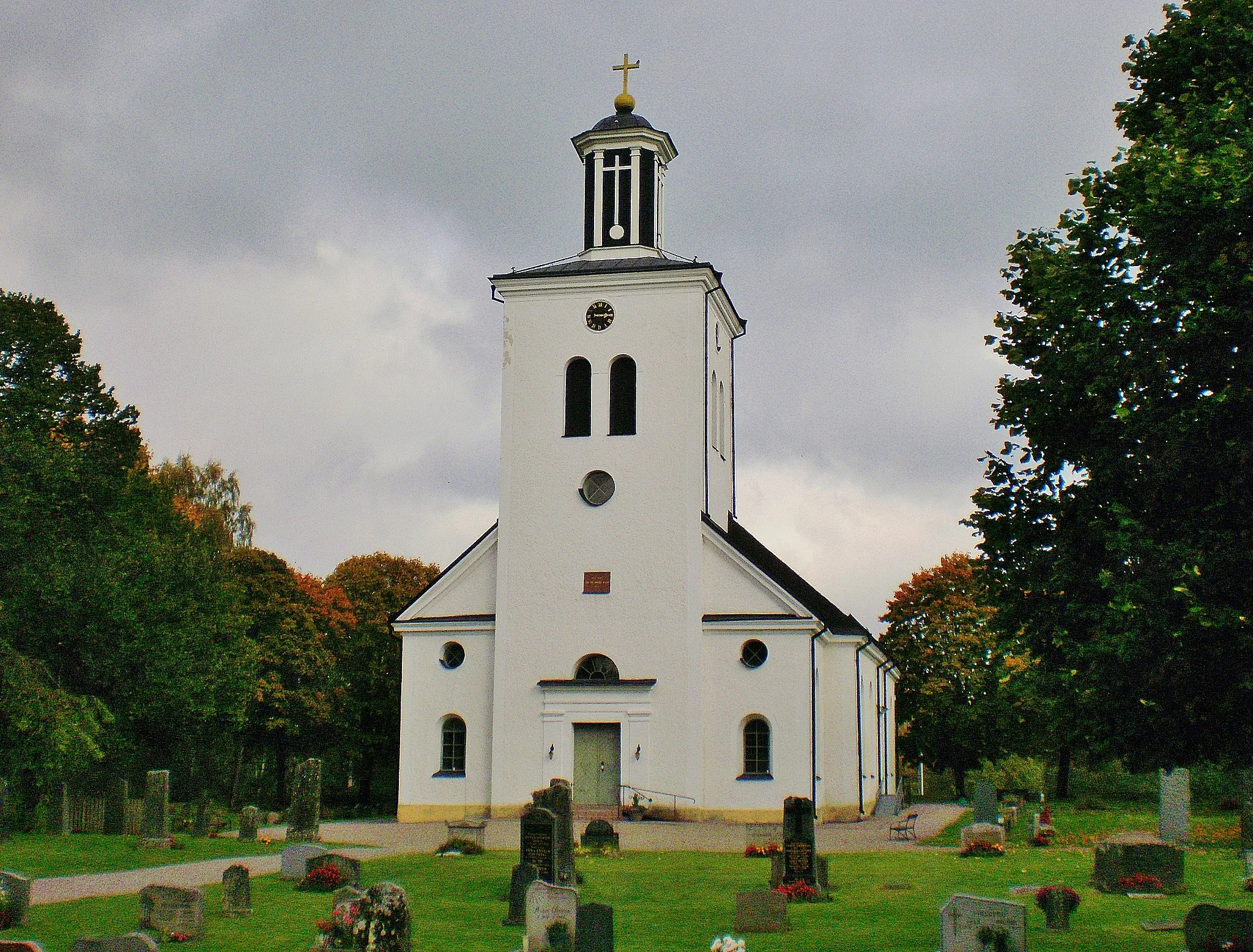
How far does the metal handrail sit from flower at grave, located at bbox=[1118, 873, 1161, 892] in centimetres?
1599

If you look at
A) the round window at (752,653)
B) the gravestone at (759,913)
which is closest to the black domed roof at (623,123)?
the round window at (752,653)

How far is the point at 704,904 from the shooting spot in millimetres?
17078

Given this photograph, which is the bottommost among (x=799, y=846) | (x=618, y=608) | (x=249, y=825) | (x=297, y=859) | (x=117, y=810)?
(x=249, y=825)

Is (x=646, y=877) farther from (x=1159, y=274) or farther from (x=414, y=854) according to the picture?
(x=1159, y=274)

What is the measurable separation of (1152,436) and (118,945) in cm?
977

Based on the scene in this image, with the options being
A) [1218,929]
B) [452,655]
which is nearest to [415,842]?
[452,655]

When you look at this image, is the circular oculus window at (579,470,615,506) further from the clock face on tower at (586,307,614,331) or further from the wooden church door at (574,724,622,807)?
the wooden church door at (574,724,622,807)

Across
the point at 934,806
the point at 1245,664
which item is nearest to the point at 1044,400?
the point at 1245,664

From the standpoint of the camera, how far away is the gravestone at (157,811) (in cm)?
2511

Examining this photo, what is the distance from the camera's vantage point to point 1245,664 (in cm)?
1109

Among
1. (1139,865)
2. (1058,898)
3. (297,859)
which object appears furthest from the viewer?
(297,859)

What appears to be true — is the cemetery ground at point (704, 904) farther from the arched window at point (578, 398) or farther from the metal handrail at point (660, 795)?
the arched window at point (578, 398)

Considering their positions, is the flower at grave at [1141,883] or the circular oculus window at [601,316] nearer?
the flower at grave at [1141,883]

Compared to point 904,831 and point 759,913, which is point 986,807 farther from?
point 759,913
